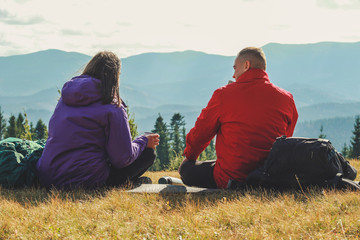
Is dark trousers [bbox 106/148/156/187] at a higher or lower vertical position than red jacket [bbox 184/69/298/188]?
lower

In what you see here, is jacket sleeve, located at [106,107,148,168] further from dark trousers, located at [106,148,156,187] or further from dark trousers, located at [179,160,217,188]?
dark trousers, located at [179,160,217,188]

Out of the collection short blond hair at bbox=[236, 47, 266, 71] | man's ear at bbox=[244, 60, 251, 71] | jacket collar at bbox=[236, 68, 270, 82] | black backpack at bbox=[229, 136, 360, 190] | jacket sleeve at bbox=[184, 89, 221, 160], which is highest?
short blond hair at bbox=[236, 47, 266, 71]

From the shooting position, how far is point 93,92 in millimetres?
5090

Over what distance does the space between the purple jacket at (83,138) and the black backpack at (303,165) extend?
195cm

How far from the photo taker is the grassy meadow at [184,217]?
3338 mm

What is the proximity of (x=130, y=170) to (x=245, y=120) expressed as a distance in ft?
6.22

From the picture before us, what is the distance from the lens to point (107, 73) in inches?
202

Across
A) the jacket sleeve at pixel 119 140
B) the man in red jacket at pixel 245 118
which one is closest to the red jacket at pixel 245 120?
the man in red jacket at pixel 245 118

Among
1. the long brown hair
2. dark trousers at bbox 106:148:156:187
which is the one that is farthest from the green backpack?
the long brown hair

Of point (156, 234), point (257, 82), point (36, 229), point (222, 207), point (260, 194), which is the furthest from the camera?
point (257, 82)

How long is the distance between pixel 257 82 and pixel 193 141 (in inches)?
50.8

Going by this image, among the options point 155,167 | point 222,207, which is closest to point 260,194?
point 222,207

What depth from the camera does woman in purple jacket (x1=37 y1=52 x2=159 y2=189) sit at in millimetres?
5098

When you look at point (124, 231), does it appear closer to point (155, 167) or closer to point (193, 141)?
point (193, 141)
